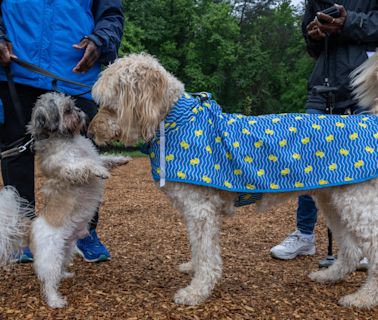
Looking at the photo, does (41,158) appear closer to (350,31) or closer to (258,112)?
(350,31)

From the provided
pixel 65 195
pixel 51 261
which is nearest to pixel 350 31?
pixel 65 195

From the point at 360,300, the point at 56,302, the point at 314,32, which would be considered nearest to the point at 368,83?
the point at 314,32

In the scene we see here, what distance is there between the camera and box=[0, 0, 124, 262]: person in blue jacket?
13.0 ft

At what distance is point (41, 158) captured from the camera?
3.99m

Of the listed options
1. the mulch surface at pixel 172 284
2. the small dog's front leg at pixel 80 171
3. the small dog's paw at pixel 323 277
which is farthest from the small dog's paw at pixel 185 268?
the small dog's front leg at pixel 80 171

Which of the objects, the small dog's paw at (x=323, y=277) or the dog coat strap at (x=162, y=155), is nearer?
the dog coat strap at (x=162, y=155)

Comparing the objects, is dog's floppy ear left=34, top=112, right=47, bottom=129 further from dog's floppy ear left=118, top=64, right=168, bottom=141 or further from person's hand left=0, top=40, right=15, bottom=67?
dog's floppy ear left=118, top=64, right=168, bottom=141

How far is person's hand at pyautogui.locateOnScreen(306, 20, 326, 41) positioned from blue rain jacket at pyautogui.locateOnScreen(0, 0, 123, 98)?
1.78 m

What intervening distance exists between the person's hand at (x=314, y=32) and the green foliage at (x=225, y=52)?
76.7 feet

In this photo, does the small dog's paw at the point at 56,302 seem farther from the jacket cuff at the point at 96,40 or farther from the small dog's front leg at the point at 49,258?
the jacket cuff at the point at 96,40

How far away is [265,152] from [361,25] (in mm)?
1525

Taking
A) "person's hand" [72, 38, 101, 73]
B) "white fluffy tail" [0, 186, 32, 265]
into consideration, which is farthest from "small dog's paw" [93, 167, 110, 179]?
"person's hand" [72, 38, 101, 73]

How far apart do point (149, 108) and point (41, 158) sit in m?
1.20

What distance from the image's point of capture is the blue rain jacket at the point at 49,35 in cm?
396
